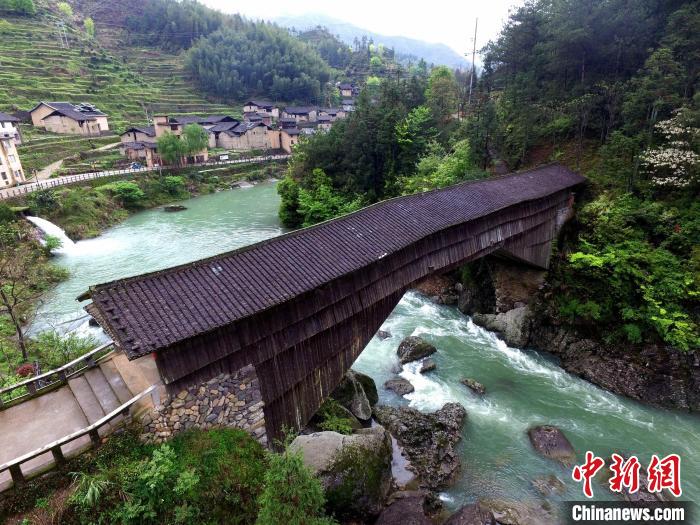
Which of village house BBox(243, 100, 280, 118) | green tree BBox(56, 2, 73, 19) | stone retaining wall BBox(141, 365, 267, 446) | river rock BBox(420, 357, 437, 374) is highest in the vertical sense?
green tree BBox(56, 2, 73, 19)

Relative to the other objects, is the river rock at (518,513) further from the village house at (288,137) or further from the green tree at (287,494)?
the village house at (288,137)

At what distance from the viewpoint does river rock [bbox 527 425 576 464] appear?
1223cm

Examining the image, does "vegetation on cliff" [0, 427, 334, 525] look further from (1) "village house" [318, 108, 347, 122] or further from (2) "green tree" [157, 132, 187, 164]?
(1) "village house" [318, 108, 347, 122]

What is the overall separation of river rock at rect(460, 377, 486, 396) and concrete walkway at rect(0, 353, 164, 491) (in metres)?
11.7

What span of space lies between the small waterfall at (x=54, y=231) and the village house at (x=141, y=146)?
21.8 m

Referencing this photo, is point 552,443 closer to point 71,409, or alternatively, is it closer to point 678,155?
point 678,155

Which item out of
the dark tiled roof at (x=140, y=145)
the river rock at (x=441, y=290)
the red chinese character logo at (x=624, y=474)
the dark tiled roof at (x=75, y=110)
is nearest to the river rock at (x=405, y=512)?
the red chinese character logo at (x=624, y=474)

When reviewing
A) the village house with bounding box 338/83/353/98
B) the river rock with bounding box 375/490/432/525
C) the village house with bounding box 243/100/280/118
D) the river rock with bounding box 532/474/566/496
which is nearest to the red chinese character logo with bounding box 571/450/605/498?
the river rock with bounding box 532/474/566/496

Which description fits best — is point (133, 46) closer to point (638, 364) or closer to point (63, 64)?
point (63, 64)

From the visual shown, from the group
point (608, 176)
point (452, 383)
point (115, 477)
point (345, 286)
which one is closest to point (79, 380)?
point (115, 477)

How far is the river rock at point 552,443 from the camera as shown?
12.2 metres

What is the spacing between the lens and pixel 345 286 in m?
10.8

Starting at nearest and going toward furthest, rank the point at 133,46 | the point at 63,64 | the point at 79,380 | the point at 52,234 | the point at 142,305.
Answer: the point at 142,305 → the point at 79,380 → the point at 52,234 → the point at 63,64 → the point at 133,46

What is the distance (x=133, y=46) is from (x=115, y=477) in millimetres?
125734
